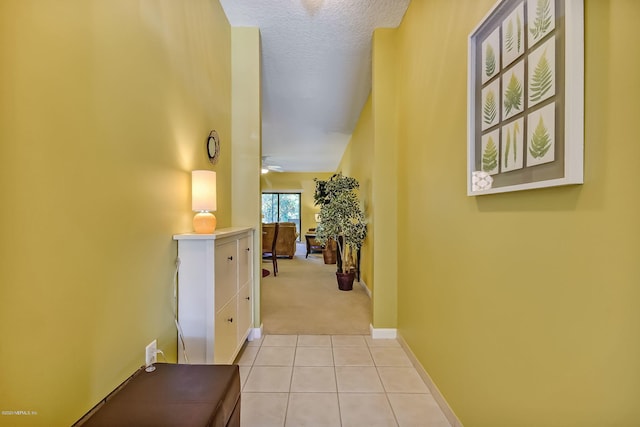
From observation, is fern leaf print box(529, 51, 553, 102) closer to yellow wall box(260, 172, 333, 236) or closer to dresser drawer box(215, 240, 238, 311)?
dresser drawer box(215, 240, 238, 311)

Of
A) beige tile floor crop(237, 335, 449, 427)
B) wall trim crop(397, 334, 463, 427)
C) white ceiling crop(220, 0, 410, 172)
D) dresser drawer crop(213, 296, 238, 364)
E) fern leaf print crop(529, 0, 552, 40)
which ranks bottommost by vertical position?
beige tile floor crop(237, 335, 449, 427)

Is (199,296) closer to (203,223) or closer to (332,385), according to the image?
(203,223)

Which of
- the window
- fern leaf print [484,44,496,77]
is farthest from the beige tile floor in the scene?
the window

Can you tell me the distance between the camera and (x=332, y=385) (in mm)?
1832

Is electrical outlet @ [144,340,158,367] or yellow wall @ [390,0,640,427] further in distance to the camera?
electrical outlet @ [144,340,158,367]

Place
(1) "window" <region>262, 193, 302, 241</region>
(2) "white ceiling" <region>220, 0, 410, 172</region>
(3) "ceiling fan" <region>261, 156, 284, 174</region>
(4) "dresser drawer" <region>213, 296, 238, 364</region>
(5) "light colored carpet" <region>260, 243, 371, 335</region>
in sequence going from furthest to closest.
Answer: (1) "window" <region>262, 193, 302, 241</region> → (3) "ceiling fan" <region>261, 156, 284, 174</region> → (5) "light colored carpet" <region>260, 243, 371, 335</region> → (2) "white ceiling" <region>220, 0, 410, 172</region> → (4) "dresser drawer" <region>213, 296, 238, 364</region>

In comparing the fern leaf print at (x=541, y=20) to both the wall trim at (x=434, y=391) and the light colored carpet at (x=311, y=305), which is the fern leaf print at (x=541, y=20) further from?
the light colored carpet at (x=311, y=305)

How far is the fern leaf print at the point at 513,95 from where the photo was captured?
99 centimetres

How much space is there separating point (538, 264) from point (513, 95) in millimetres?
593

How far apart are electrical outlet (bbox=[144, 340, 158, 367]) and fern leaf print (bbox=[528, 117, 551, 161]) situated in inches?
66.7

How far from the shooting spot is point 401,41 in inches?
95.1

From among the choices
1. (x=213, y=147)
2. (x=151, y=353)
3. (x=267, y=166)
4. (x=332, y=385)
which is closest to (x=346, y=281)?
(x=332, y=385)

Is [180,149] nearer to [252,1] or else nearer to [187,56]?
[187,56]

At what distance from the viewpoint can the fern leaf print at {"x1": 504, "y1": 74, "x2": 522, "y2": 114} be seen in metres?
0.99
